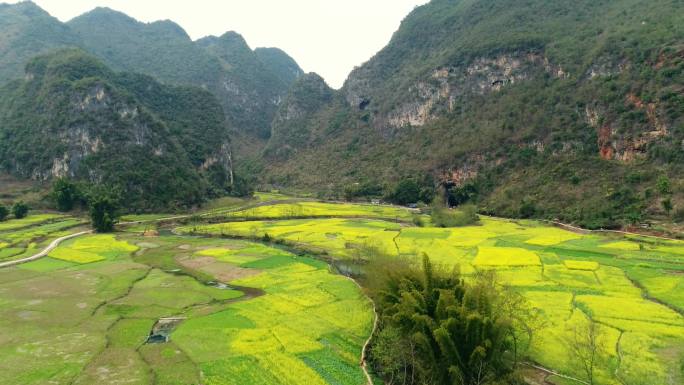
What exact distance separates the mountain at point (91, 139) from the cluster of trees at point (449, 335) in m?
97.5

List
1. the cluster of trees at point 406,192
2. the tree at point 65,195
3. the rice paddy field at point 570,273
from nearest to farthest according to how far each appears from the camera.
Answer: the rice paddy field at point 570,273
the tree at point 65,195
the cluster of trees at point 406,192

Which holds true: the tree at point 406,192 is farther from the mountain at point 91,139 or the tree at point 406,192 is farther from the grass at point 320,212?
the mountain at point 91,139

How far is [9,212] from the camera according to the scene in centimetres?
8731

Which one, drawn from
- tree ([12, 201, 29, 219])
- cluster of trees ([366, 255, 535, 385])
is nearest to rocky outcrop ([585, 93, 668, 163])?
cluster of trees ([366, 255, 535, 385])

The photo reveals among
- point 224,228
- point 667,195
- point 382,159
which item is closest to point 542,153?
point 667,195

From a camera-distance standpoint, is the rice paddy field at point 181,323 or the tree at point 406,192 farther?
the tree at point 406,192

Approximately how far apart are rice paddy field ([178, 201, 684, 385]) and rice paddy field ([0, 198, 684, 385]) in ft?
0.45

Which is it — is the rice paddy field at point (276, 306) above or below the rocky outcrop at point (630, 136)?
below

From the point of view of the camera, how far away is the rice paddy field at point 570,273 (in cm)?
2206

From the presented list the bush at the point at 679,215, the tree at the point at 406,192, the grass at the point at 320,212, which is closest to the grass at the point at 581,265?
the bush at the point at 679,215

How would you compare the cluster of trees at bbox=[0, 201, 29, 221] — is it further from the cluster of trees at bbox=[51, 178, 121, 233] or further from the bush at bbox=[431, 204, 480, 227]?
the bush at bbox=[431, 204, 480, 227]

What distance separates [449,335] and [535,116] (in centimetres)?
10304

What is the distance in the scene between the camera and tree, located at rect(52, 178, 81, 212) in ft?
314

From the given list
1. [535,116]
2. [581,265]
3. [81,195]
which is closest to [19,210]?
[81,195]
